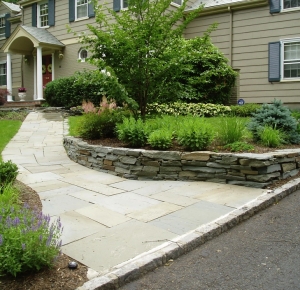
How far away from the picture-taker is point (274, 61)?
1353 centimetres

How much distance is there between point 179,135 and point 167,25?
2.57m

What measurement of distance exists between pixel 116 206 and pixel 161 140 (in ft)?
6.28

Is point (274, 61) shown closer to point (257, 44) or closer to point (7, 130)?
point (257, 44)

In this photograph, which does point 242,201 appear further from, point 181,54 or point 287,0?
point 287,0

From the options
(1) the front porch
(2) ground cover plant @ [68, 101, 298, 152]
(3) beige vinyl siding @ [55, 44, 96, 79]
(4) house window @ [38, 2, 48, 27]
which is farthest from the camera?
(4) house window @ [38, 2, 48, 27]

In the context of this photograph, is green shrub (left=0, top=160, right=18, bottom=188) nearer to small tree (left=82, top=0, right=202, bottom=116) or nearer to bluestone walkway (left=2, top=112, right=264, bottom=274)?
bluestone walkway (left=2, top=112, right=264, bottom=274)

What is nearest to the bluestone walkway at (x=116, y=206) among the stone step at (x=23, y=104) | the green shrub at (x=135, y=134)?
the green shrub at (x=135, y=134)

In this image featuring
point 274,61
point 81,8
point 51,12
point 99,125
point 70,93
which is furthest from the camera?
point 51,12

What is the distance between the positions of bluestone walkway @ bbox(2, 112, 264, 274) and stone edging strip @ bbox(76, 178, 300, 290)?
0.11 metres

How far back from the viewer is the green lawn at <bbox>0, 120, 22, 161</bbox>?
974 cm

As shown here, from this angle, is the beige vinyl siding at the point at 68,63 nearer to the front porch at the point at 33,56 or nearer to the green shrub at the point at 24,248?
the front porch at the point at 33,56

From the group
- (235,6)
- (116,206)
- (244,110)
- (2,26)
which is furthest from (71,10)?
(116,206)

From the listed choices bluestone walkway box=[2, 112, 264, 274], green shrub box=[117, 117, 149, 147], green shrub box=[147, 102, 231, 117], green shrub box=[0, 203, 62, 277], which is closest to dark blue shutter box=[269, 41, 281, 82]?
green shrub box=[147, 102, 231, 117]

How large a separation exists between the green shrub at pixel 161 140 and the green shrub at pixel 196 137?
193 millimetres
